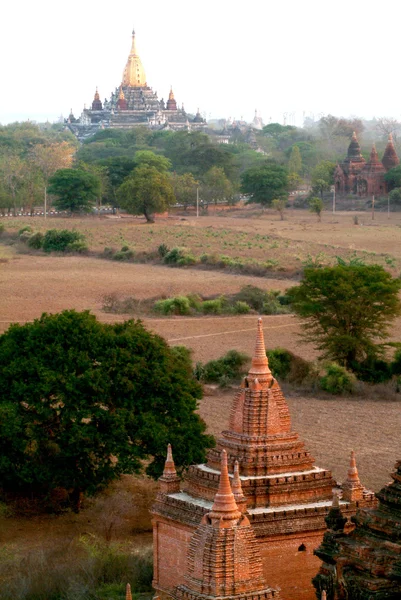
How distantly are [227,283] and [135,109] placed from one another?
107 meters

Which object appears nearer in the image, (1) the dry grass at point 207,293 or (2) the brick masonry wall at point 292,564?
(2) the brick masonry wall at point 292,564

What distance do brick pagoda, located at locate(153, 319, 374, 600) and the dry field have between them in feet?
17.4

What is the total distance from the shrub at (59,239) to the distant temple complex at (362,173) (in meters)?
30.4

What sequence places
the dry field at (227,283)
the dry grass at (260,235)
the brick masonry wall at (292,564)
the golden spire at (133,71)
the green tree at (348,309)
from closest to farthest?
the brick masonry wall at (292,564), the dry field at (227,283), the green tree at (348,309), the dry grass at (260,235), the golden spire at (133,71)

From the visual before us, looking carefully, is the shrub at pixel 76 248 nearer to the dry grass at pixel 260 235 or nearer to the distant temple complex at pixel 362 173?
the dry grass at pixel 260 235

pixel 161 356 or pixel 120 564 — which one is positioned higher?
pixel 161 356

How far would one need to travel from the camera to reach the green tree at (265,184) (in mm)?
92688

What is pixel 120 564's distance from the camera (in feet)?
73.0

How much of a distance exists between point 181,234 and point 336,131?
84298mm

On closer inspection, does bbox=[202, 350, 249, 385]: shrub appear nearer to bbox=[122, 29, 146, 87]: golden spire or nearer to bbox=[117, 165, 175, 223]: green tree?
bbox=[117, 165, 175, 223]: green tree

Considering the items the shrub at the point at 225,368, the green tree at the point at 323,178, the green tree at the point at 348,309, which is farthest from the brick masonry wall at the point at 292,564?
the green tree at the point at 323,178

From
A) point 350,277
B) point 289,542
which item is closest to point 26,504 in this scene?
point 289,542

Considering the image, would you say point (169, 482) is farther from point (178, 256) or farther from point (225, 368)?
point (178, 256)

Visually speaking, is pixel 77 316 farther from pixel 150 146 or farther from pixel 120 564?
pixel 150 146
